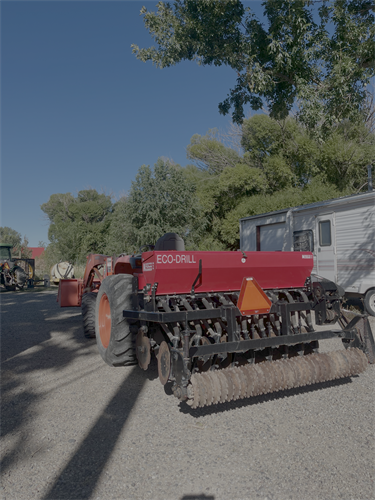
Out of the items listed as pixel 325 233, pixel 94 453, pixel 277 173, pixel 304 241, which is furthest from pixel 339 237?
pixel 277 173

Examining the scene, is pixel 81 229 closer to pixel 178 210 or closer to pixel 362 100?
pixel 178 210

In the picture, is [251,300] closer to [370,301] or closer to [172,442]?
[172,442]

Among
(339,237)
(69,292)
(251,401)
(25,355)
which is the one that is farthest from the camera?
(339,237)

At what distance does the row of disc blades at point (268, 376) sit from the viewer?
3.20 m

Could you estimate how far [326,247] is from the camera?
9992 mm

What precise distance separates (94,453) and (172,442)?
0.61 meters

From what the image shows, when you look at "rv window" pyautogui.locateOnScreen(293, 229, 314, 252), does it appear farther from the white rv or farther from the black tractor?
the black tractor

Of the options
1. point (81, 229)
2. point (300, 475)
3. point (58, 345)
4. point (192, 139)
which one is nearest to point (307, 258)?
point (300, 475)

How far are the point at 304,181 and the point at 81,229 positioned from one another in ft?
83.7

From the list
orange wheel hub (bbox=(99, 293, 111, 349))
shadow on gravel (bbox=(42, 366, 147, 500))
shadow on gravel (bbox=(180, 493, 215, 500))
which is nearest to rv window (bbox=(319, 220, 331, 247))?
orange wheel hub (bbox=(99, 293, 111, 349))

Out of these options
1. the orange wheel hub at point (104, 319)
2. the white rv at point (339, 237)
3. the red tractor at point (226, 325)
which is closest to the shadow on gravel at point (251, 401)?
the red tractor at point (226, 325)

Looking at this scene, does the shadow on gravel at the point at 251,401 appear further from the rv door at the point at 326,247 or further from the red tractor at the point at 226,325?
the rv door at the point at 326,247

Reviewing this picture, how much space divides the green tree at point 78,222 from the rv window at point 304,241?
30029mm

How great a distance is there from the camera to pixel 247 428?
10.7ft
